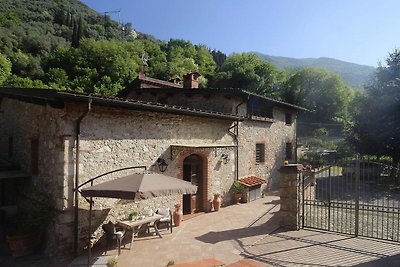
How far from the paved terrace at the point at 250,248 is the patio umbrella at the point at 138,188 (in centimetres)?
164

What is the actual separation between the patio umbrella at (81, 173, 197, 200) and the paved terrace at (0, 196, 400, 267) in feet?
5.37

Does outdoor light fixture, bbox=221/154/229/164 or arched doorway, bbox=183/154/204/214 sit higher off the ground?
outdoor light fixture, bbox=221/154/229/164

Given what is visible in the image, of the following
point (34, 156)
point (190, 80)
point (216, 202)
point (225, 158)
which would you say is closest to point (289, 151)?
point (190, 80)

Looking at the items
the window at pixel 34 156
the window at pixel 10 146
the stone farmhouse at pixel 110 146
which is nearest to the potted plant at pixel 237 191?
the stone farmhouse at pixel 110 146

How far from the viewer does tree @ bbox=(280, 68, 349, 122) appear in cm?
4228

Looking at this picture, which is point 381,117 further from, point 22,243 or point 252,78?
point 252,78

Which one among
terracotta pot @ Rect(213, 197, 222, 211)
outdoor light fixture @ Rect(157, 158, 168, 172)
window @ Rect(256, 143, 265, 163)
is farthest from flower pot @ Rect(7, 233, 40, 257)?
window @ Rect(256, 143, 265, 163)

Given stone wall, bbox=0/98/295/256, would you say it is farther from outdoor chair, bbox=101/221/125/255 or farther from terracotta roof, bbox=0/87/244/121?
outdoor chair, bbox=101/221/125/255

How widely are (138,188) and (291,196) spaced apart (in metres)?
5.18

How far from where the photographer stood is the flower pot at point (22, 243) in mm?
7844

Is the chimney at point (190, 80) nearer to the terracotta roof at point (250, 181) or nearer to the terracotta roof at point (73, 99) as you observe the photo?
the terracotta roof at point (250, 181)

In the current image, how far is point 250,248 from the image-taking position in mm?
7867

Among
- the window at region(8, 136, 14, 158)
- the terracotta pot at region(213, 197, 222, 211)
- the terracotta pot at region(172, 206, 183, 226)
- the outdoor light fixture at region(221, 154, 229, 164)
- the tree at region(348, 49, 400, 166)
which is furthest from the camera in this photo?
the tree at region(348, 49, 400, 166)

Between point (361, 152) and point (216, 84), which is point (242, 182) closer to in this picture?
point (361, 152)
